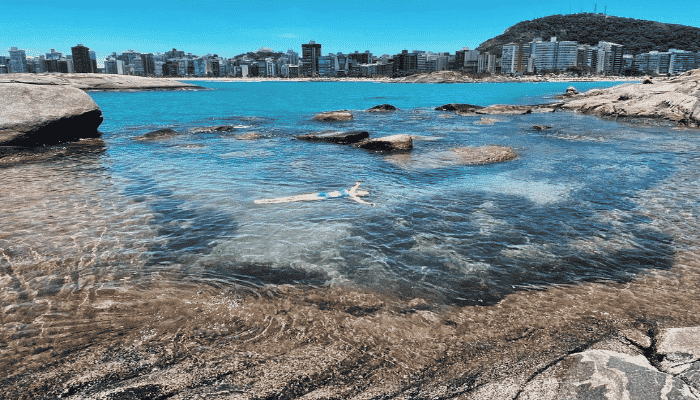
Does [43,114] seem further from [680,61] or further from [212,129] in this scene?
[680,61]

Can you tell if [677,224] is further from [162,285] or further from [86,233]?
[86,233]

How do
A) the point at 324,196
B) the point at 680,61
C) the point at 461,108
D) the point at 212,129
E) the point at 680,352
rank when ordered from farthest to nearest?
the point at 680,61 → the point at 461,108 → the point at 212,129 → the point at 324,196 → the point at 680,352

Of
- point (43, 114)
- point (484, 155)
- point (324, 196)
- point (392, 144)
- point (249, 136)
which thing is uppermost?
point (43, 114)

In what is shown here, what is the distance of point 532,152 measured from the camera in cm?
1477

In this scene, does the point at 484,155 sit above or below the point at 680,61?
below

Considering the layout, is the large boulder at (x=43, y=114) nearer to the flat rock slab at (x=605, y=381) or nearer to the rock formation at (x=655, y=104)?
the flat rock slab at (x=605, y=381)

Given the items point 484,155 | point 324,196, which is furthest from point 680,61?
point 324,196

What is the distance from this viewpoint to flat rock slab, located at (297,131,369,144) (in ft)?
57.1

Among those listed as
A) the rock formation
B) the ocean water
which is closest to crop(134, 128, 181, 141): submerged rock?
the ocean water

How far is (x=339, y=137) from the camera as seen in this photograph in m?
17.6

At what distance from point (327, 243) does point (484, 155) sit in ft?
28.7

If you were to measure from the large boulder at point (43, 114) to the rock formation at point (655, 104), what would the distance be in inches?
1201

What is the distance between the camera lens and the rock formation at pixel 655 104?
22.8 m

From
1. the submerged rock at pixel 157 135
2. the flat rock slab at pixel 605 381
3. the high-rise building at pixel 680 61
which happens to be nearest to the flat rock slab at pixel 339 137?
the submerged rock at pixel 157 135
